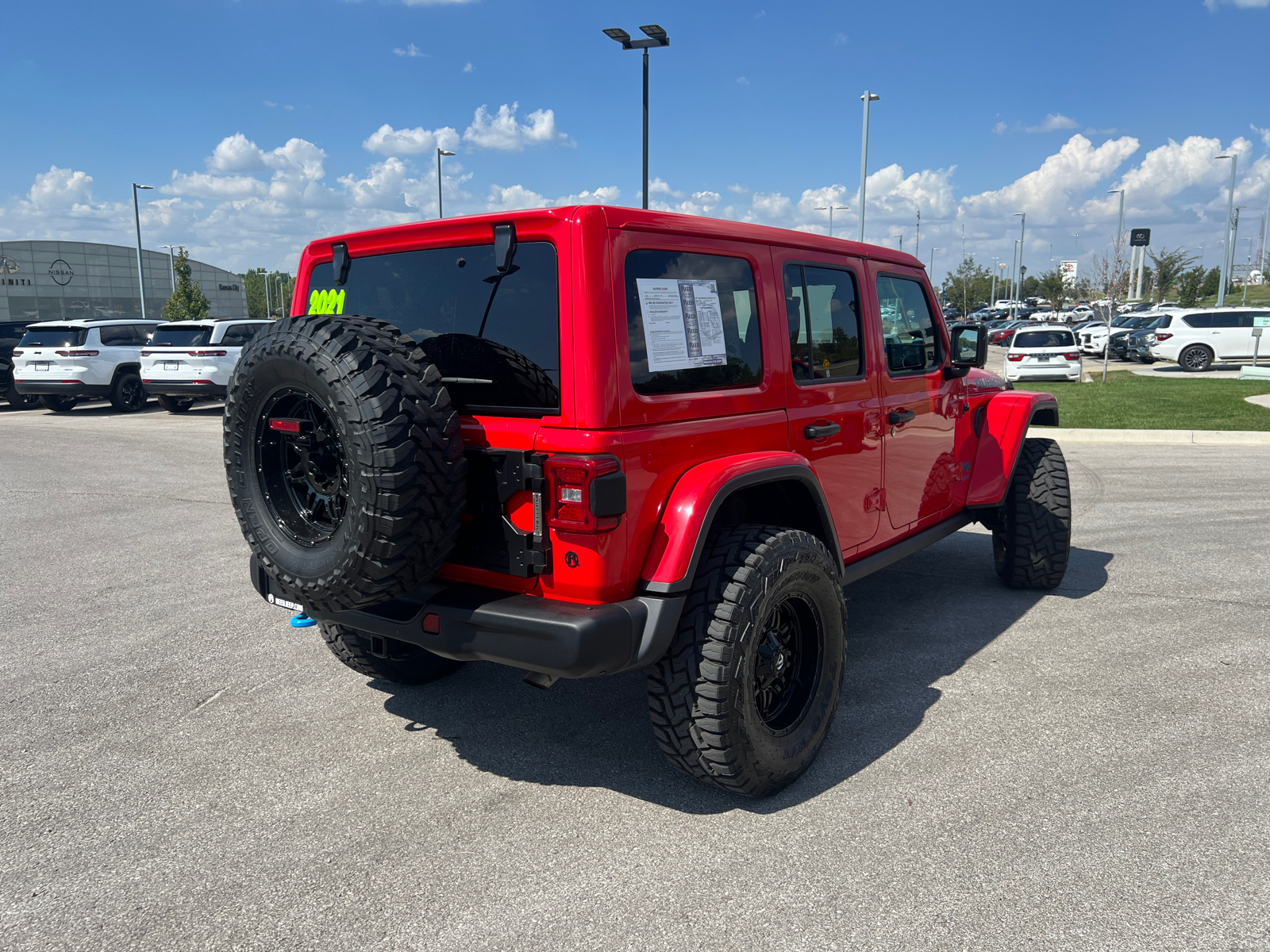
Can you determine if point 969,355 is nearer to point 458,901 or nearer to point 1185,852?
point 1185,852

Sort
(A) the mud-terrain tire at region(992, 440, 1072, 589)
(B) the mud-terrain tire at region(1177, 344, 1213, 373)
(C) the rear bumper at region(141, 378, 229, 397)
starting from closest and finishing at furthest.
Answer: (A) the mud-terrain tire at region(992, 440, 1072, 589), (C) the rear bumper at region(141, 378, 229, 397), (B) the mud-terrain tire at region(1177, 344, 1213, 373)

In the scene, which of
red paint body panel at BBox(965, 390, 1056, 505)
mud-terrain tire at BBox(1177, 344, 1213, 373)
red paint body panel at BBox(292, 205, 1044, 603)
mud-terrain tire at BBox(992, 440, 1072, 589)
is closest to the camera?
red paint body panel at BBox(292, 205, 1044, 603)

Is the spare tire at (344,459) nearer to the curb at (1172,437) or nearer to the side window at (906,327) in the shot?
the side window at (906,327)

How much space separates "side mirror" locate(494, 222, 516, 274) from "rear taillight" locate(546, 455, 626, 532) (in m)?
0.70

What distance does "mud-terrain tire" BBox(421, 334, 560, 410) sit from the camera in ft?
9.84

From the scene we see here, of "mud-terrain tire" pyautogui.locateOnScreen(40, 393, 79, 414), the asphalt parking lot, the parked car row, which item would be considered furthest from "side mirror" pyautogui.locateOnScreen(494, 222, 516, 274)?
"mud-terrain tire" pyautogui.locateOnScreen(40, 393, 79, 414)

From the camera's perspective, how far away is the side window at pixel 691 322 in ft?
9.96

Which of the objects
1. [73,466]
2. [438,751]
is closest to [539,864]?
→ [438,751]

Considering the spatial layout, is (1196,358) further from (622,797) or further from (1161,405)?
(622,797)

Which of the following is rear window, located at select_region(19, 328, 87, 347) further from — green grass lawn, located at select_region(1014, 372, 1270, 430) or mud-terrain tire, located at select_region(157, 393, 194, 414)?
green grass lawn, located at select_region(1014, 372, 1270, 430)

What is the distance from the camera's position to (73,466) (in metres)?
11.1

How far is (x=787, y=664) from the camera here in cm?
349

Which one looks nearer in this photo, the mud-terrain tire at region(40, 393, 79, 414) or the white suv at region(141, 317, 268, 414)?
the white suv at region(141, 317, 268, 414)

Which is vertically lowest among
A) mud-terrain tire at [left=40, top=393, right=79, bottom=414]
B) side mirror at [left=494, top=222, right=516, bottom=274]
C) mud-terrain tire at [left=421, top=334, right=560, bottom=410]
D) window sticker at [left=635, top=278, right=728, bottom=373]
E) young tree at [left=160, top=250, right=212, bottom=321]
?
mud-terrain tire at [left=40, top=393, right=79, bottom=414]
